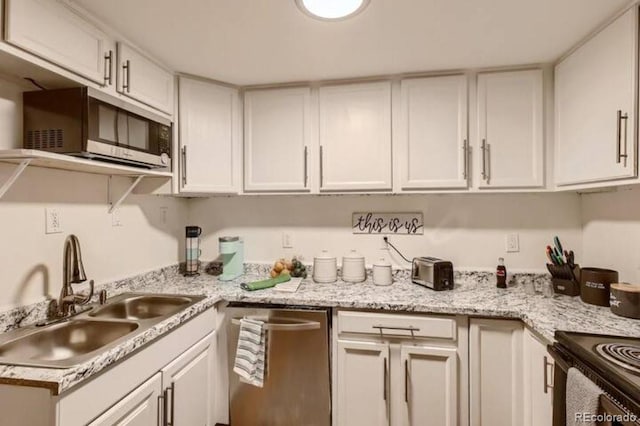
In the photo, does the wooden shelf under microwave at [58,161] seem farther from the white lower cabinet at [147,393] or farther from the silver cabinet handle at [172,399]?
the silver cabinet handle at [172,399]

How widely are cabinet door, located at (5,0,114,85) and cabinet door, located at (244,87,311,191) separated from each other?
867 mm

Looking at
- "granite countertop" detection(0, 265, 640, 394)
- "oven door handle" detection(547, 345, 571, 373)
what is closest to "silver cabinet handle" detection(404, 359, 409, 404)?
"granite countertop" detection(0, 265, 640, 394)

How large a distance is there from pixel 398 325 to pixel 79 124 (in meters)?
1.67

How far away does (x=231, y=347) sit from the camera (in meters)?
1.86

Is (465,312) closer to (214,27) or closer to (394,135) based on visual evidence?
(394,135)

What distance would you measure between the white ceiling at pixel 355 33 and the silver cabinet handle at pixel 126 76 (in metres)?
0.13

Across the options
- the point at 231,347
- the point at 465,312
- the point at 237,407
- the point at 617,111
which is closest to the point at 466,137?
the point at 617,111

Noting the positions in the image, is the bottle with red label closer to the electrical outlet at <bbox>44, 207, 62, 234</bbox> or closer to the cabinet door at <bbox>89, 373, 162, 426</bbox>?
the cabinet door at <bbox>89, 373, 162, 426</bbox>

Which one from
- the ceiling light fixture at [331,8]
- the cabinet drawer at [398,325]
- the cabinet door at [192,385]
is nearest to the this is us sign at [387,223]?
the cabinet drawer at [398,325]

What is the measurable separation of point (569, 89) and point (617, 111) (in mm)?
405

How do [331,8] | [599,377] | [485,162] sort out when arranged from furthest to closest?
[485,162] < [331,8] < [599,377]

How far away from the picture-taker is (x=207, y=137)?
6.82 feet

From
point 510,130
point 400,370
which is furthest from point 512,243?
point 400,370

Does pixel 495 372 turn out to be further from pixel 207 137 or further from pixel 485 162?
pixel 207 137
